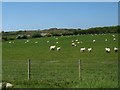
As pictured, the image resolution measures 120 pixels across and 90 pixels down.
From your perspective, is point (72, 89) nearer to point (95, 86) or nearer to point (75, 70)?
point (95, 86)

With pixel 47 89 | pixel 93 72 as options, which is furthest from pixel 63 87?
pixel 93 72

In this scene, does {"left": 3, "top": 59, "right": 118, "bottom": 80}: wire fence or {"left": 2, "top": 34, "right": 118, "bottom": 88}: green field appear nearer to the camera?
{"left": 2, "top": 34, "right": 118, "bottom": 88}: green field

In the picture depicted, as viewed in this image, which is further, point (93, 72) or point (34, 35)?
point (34, 35)

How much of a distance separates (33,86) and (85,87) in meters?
2.43

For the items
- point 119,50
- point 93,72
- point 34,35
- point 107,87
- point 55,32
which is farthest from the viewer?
point 55,32

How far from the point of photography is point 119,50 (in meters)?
48.9

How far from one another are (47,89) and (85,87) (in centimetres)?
155

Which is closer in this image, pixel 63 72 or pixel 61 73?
pixel 61 73

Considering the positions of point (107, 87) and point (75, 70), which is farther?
point (75, 70)

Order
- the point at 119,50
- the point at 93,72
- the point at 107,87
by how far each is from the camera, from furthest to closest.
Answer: the point at 119,50
the point at 93,72
the point at 107,87

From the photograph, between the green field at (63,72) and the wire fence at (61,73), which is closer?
the green field at (63,72)

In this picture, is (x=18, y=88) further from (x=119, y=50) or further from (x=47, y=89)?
(x=119, y=50)

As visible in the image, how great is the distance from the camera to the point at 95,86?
15133mm

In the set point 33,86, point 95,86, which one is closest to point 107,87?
point 95,86
